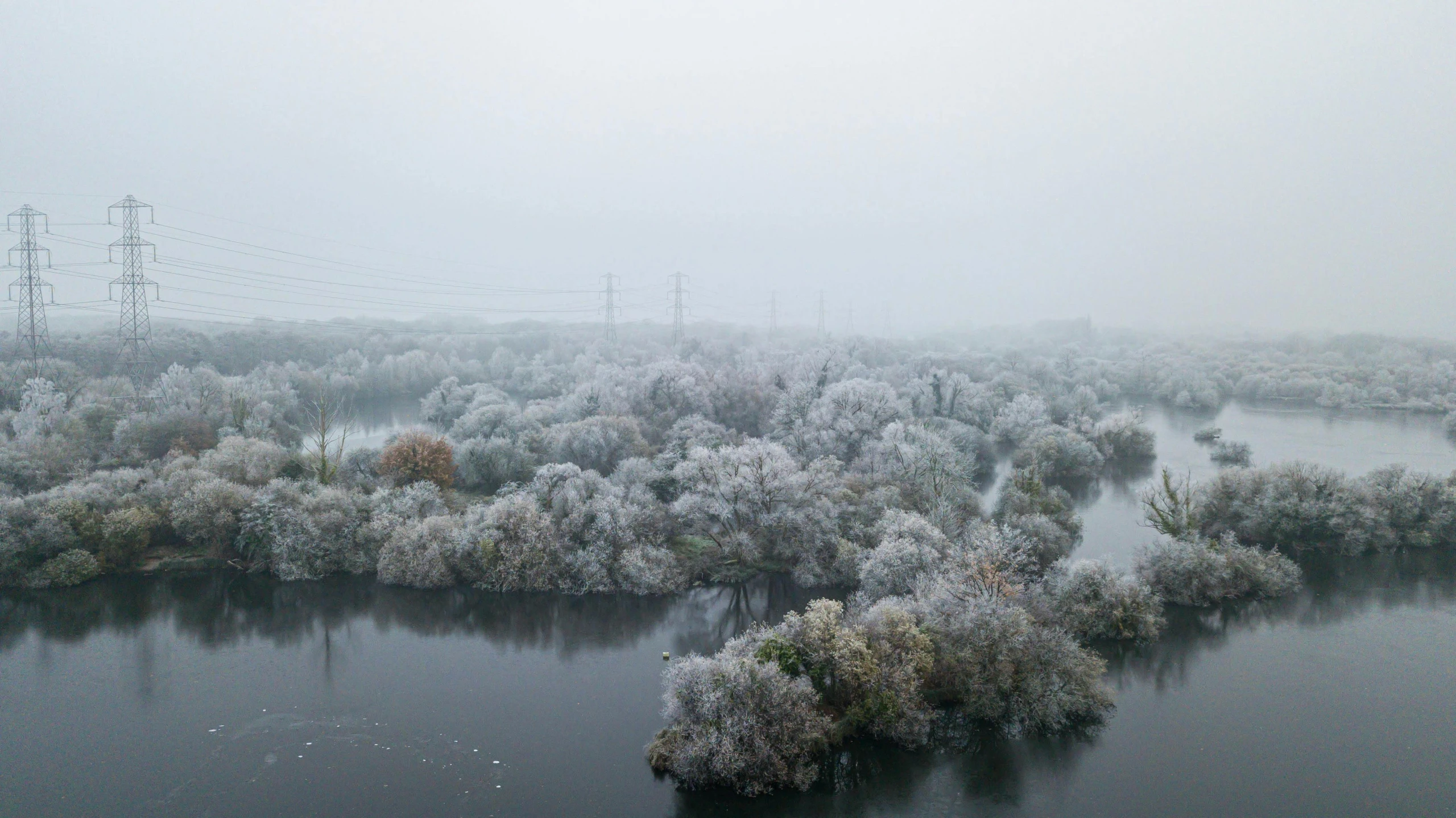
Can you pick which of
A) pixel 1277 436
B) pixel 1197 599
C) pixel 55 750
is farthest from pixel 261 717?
pixel 1277 436

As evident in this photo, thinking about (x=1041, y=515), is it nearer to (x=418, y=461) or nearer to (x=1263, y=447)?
(x=418, y=461)

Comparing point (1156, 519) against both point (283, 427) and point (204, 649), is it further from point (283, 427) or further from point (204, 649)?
point (283, 427)

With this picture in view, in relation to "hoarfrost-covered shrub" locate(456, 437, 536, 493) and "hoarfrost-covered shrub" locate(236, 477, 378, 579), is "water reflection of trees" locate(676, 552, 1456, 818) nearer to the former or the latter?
"hoarfrost-covered shrub" locate(236, 477, 378, 579)

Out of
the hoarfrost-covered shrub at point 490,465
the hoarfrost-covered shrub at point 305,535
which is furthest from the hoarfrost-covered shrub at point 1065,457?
the hoarfrost-covered shrub at point 305,535

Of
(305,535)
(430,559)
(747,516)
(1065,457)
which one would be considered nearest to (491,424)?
(305,535)

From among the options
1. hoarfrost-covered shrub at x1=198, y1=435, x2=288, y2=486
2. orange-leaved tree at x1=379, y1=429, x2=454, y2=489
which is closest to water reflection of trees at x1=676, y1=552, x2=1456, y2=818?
orange-leaved tree at x1=379, y1=429, x2=454, y2=489

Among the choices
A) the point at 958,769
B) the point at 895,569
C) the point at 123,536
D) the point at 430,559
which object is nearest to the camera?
the point at 958,769
